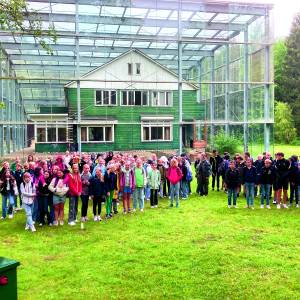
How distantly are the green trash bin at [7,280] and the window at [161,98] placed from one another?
22.2 m

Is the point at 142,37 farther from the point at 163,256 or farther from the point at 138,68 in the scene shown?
the point at 163,256

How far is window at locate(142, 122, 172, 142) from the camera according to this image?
25078 millimetres

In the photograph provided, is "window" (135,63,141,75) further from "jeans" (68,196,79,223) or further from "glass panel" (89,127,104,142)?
"jeans" (68,196,79,223)

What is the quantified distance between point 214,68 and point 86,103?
31.8ft

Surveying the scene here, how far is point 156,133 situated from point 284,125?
35617 mm

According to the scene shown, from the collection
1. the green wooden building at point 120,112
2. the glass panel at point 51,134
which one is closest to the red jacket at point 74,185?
the green wooden building at point 120,112

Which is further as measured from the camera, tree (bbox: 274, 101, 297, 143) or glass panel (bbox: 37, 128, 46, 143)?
tree (bbox: 274, 101, 297, 143)

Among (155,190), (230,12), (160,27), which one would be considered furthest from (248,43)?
(155,190)

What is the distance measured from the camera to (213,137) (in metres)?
26.4

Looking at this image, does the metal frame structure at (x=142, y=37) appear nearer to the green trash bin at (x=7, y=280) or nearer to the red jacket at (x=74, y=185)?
the red jacket at (x=74, y=185)

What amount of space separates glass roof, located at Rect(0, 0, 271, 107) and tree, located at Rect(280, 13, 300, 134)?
36415 mm

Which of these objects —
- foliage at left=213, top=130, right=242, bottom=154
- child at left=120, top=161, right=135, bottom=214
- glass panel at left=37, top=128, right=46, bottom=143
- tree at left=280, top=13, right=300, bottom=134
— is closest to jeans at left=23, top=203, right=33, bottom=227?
child at left=120, top=161, right=135, bottom=214

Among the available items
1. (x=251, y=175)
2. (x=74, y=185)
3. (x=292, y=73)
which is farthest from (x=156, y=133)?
(x=292, y=73)

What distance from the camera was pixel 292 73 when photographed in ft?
201
